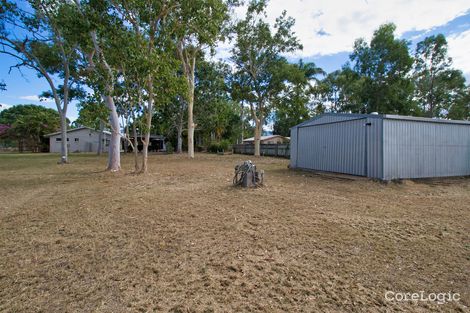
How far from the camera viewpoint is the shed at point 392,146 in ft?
26.3

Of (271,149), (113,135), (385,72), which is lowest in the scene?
(271,149)

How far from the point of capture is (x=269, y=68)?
20.5 meters

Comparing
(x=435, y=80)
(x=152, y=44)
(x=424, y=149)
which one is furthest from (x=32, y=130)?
(x=435, y=80)

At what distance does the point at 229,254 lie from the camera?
2.84 meters

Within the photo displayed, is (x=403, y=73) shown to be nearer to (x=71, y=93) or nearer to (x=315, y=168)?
(x=315, y=168)

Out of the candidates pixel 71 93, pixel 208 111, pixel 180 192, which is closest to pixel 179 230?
pixel 180 192

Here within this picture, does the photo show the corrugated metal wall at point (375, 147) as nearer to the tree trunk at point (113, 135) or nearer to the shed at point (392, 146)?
the shed at point (392, 146)

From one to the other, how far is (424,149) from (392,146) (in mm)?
1746

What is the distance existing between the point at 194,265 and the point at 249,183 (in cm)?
449

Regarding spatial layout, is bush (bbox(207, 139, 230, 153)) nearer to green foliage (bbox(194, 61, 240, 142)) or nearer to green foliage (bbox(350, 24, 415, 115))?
green foliage (bbox(194, 61, 240, 142))

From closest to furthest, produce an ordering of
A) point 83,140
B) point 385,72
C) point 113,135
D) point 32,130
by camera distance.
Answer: point 113,135 < point 385,72 < point 32,130 < point 83,140

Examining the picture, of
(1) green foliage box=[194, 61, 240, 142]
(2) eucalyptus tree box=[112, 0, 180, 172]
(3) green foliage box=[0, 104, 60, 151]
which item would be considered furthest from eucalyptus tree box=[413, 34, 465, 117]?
(3) green foliage box=[0, 104, 60, 151]

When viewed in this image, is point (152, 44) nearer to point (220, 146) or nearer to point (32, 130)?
point (220, 146)

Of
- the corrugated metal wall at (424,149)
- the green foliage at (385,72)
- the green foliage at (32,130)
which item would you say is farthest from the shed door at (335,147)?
the green foliage at (32,130)
